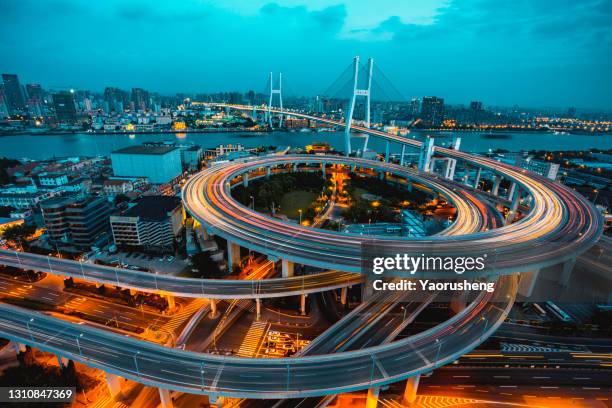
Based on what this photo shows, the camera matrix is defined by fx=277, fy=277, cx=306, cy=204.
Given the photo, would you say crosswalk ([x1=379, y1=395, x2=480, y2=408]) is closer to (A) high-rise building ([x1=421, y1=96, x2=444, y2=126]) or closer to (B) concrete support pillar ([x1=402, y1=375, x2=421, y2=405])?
(B) concrete support pillar ([x1=402, y1=375, x2=421, y2=405])

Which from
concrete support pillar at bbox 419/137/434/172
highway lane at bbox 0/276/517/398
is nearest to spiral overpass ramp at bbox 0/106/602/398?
highway lane at bbox 0/276/517/398

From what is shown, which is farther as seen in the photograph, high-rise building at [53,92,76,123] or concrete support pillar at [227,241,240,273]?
high-rise building at [53,92,76,123]

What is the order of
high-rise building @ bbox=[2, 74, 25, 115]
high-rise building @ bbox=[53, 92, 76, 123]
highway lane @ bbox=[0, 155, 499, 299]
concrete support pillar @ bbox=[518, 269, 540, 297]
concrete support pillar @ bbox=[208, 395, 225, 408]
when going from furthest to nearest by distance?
high-rise building @ bbox=[2, 74, 25, 115] < high-rise building @ bbox=[53, 92, 76, 123] < concrete support pillar @ bbox=[518, 269, 540, 297] < highway lane @ bbox=[0, 155, 499, 299] < concrete support pillar @ bbox=[208, 395, 225, 408]

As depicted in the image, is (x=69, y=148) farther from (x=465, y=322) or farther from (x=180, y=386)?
(x=465, y=322)

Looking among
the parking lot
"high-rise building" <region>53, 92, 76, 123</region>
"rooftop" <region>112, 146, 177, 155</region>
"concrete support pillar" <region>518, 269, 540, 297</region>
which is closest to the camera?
"concrete support pillar" <region>518, 269, 540, 297</region>

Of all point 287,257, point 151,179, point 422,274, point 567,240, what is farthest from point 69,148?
point 567,240

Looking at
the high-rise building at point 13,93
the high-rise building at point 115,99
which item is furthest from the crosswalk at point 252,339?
the high-rise building at point 13,93

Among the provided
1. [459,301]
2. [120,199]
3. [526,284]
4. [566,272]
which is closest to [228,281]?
[459,301]
